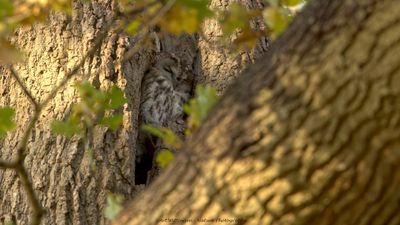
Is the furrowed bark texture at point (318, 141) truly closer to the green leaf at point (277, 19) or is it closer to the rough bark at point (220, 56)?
the green leaf at point (277, 19)

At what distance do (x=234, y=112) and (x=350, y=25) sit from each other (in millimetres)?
315

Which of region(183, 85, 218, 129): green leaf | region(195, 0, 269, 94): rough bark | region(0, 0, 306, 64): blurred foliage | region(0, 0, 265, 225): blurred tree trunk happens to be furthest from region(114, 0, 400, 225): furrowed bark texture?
region(195, 0, 269, 94): rough bark

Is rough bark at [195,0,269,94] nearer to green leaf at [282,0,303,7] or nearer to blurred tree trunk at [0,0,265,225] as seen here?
blurred tree trunk at [0,0,265,225]

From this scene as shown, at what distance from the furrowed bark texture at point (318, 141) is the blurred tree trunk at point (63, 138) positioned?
1493 mm

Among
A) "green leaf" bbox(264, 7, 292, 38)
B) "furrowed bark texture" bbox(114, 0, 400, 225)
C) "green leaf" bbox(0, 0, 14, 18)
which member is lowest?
"furrowed bark texture" bbox(114, 0, 400, 225)

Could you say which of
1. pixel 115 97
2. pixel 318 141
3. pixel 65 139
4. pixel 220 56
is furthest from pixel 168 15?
pixel 220 56

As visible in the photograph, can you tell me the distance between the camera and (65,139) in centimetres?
313

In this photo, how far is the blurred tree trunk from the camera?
9.98ft

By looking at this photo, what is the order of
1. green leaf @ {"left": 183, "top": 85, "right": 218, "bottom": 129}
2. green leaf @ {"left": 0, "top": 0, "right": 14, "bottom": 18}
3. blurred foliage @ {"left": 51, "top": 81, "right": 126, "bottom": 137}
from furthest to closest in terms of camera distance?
1. blurred foliage @ {"left": 51, "top": 81, "right": 126, "bottom": 137}
2. green leaf @ {"left": 0, "top": 0, "right": 14, "bottom": 18}
3. green leaf @ {"left": 183, "top": 85, "right": 218, "bottom": 129}

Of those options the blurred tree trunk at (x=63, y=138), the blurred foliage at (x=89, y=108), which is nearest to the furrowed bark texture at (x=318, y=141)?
the blurred foliage at (x=89, y=108)

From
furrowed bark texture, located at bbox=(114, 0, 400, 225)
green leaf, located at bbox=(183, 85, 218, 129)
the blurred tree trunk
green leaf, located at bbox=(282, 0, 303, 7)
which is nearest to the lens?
furrowed bark texture, located at bbox=(114, 0, 400, 225)

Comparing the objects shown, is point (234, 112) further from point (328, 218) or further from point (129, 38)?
point (129, 38)

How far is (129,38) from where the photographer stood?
3.41 meters

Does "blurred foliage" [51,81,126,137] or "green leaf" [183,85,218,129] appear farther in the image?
"blurred foliage" [51,81,126,137]
